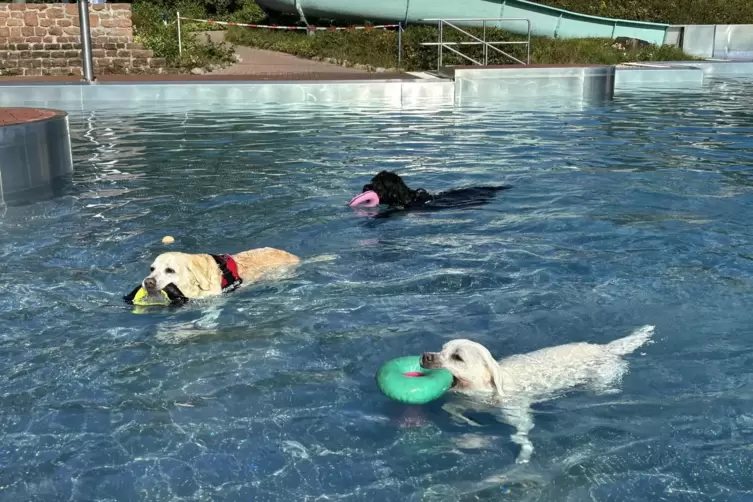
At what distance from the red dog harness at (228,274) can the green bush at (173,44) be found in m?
18.0

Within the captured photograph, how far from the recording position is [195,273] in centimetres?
530

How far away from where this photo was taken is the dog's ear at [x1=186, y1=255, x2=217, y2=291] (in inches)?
208

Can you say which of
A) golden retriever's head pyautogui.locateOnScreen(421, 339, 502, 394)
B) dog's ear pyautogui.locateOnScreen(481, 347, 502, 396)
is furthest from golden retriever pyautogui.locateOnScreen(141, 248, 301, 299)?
dog's ear pyautogui.locateOnScreen(481, 347, 502, 396)

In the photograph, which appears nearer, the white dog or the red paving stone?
the white dog

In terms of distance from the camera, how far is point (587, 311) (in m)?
5.41

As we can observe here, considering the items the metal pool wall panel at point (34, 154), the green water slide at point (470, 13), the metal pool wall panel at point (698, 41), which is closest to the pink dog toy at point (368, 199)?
the metal pool wall panel at point (34, 154)

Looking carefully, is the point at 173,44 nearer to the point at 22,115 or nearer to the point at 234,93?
the point at 234,93

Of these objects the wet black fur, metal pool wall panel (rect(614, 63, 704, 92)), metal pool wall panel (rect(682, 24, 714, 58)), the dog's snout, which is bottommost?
the dog's snout

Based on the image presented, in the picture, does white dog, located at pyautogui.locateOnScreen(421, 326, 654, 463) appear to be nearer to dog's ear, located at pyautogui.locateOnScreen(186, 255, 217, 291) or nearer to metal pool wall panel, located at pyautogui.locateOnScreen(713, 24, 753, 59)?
dog's ear, located at pyautogui.locateOnScreen(186, 255, 217, 291)

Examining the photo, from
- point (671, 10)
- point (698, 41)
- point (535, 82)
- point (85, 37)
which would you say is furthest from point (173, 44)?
point (671, 10)

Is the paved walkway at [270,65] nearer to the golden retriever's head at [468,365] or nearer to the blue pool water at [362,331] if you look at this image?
the blue pool water at [362,331]

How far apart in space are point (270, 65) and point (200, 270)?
19696mm

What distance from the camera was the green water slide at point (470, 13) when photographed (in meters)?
28.4

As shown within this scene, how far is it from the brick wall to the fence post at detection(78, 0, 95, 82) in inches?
165
